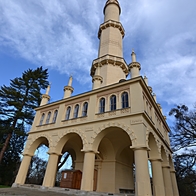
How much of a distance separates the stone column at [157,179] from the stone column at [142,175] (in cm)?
293

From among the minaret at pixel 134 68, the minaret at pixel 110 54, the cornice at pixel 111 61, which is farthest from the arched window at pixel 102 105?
the cornice at pixel 111 61

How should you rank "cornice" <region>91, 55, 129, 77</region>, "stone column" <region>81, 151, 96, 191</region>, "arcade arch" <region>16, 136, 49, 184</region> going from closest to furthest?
1. "stone column" <region>81, 151, 96, 191</region>
2. "arcade arch" <region>16, 136, 49, 184</region>
3. "cornice" <region>91, 55, 129, 77</region>

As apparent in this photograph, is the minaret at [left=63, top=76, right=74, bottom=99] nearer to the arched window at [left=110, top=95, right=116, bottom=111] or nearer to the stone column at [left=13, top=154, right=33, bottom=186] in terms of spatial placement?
the arched window at [left=110, top=95, right=116, bottom=111]

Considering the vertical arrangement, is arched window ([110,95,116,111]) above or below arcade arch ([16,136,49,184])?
above

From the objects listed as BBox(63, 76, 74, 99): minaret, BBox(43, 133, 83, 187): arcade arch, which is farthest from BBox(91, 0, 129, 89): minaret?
BBox(43, 133, 83, 187): arcade arch

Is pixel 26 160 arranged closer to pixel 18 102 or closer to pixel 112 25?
pixel 18 102

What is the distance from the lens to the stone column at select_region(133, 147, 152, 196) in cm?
896

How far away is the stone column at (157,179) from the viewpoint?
11256 mm

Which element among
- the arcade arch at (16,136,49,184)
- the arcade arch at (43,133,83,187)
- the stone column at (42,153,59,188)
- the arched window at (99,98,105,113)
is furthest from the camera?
the arcade arch at (16,136,49,184)

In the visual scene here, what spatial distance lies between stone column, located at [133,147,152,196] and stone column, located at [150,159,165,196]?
9.60 feet

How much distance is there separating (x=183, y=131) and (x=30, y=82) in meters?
24.7

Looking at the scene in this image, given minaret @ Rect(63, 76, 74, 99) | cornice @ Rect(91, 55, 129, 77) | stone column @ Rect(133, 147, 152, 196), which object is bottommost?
stone column @ Rect(133, 147, 152, 196)

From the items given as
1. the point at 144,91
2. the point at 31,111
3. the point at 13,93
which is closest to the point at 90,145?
the point at 144,91

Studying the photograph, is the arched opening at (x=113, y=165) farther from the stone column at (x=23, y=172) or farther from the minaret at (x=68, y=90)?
the stone column at (x=23, y=172)
